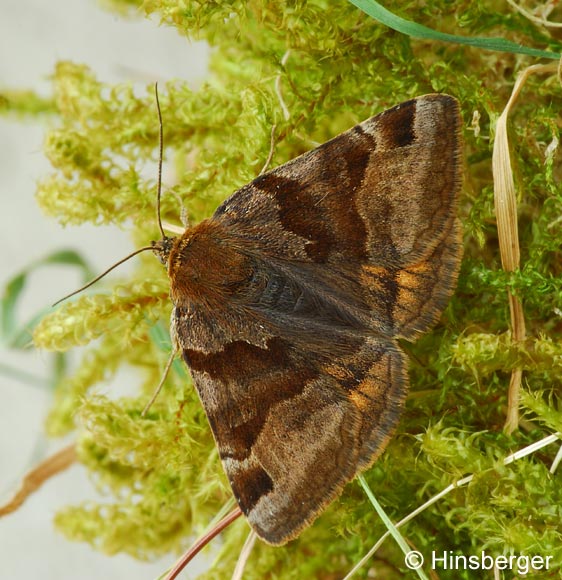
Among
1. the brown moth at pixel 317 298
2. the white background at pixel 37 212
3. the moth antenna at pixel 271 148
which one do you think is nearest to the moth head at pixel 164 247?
the brown moth at pixel 317 298

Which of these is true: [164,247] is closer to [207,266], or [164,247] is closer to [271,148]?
[207,266]

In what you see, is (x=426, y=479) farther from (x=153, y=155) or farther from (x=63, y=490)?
(x=63, y=490)

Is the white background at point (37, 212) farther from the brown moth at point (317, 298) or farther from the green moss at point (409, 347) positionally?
the brown moth at point (317, 298)

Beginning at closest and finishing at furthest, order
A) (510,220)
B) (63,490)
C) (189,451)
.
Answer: (510,220), (189,451), (63,490)

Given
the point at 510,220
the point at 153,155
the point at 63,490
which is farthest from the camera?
the point at 63,490

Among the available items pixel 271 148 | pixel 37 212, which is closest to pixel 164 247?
pixel 271 148

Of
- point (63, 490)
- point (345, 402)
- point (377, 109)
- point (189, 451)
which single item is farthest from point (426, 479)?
point (63, 490)
